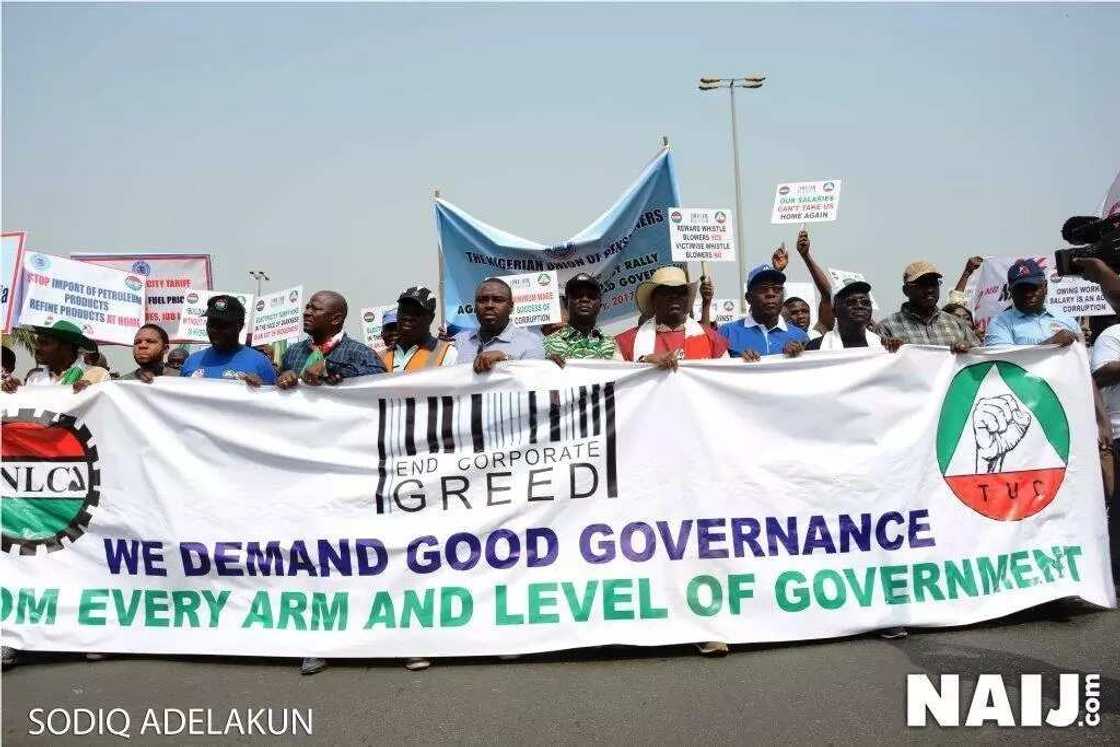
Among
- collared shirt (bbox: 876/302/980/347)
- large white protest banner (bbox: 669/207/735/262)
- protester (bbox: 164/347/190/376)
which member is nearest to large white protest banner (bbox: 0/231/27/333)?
protester (bbox: 164/347/190/376)

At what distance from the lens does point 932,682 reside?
151 inches

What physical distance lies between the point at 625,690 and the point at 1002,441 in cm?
253

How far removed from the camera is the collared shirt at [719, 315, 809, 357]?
6.26m

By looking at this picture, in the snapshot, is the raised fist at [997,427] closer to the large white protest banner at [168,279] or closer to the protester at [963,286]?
the protester at [963,286]

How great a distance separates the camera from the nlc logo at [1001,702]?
3445 mm

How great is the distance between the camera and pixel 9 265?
7312 millimetres

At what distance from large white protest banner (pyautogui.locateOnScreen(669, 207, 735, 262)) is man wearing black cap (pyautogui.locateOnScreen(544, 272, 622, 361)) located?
2.95 meters

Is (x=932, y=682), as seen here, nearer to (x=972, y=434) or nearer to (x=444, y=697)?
(x=972, y=434)

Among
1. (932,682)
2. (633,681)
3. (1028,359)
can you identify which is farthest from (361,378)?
(1028,359)

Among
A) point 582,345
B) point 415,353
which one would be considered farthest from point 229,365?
point 582,345

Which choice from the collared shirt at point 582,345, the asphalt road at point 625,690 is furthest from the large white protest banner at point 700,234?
the asphalt road at point 625,690

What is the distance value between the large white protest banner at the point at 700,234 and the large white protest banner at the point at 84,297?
15.9 ft

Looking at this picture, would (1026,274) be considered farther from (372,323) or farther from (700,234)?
(372,323)

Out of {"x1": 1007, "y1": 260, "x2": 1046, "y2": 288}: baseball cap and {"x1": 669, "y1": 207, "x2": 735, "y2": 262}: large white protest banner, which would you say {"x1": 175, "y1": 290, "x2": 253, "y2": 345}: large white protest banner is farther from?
{"x1": 1007, "y1": 260, "x2": 1046, "y2": 288}: baseball cap
